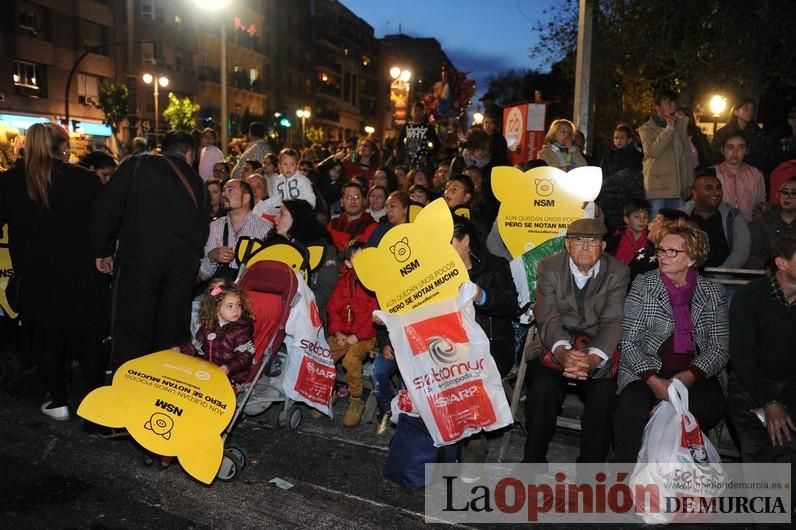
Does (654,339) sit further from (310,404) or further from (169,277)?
(169,277)

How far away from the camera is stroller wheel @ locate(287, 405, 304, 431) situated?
16.6 ft

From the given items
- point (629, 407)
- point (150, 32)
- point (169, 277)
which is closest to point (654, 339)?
point (629, 407)

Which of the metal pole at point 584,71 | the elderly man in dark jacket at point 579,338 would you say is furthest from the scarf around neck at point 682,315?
the metal pole at point 584,71

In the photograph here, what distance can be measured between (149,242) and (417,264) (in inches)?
75.4

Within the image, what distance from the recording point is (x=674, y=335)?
4.21 m

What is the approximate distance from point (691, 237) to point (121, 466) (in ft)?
13.1

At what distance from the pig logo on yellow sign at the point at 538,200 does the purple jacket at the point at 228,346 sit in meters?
2.29

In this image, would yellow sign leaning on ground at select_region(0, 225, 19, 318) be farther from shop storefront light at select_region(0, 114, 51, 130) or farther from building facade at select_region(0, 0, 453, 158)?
shop storefront light at select_region(0, 114, 51, 130)

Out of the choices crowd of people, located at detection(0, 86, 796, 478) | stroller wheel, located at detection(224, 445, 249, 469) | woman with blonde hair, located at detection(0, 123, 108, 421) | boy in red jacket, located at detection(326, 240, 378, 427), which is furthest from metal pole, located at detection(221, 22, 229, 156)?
stroller wheel, located at detection(224, 445, 249, 469)

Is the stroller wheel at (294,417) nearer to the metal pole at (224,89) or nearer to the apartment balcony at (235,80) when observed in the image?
the metal pole at (224,89)

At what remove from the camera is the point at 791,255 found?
384cm

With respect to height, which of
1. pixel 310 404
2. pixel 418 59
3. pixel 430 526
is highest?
pixel 418 59

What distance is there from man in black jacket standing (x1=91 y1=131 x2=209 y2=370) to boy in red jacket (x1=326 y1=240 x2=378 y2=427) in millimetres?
1187

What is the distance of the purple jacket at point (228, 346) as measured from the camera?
4.46 m
